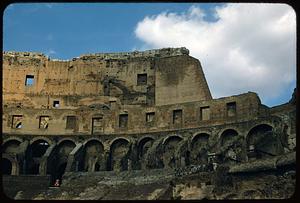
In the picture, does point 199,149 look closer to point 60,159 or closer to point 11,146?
point 60,159

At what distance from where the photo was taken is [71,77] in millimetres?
49406

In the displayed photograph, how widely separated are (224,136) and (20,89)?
2253 centimetres

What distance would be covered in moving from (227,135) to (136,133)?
8208mm

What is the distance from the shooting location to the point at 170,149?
39375mm

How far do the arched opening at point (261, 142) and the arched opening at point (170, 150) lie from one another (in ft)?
20.3

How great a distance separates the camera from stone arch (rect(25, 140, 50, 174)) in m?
40.4

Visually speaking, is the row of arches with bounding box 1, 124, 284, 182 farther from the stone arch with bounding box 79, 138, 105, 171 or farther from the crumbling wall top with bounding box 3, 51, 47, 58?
the crumbling wall top with bounding box 3, 51, 47, 58

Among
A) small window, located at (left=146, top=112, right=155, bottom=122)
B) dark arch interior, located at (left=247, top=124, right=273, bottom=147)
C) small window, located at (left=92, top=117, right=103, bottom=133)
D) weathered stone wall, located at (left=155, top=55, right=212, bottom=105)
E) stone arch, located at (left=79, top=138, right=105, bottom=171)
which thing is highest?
weathered stone wall, located at (left=155, top=55, right=212, bottom=105)

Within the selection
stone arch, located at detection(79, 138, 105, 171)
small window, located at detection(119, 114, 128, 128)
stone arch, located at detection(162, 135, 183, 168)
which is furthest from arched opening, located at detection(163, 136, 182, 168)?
stone arch, located at detection(79, 138, 105, 171)

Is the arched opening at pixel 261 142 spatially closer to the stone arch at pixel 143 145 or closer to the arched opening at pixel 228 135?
the arched opening at pixel 228 135

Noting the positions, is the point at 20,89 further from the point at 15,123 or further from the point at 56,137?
the point at 56,137

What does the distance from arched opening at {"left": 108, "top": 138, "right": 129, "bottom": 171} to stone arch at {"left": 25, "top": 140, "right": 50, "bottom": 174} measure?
5.88 meters

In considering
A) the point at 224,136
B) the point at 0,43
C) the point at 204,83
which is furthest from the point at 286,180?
the point at 0,43

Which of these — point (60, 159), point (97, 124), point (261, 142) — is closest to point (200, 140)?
point (261, 142)
